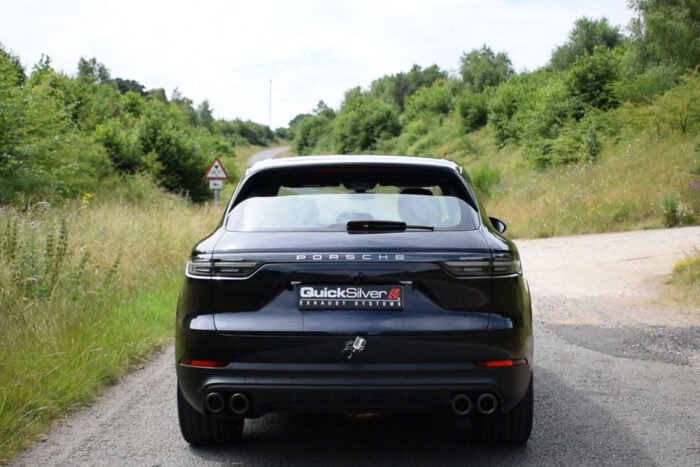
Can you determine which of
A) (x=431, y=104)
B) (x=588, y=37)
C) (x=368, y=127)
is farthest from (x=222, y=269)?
(x=368, y=127)

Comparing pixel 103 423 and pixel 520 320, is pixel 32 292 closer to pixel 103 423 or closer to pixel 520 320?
pixel 103 423

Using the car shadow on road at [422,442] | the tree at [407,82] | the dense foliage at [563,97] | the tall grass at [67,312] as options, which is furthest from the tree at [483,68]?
the car shadow on road at [422,442]

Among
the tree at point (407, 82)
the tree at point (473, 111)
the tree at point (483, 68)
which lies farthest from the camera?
the tree at point (407, 82)

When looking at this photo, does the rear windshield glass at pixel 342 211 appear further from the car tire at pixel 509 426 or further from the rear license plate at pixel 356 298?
the car tire at pixel 509 426

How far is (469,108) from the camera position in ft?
222

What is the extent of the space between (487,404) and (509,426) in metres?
0.62

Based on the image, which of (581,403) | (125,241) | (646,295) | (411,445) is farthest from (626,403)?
(125,241)

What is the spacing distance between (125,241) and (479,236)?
30.4 feet

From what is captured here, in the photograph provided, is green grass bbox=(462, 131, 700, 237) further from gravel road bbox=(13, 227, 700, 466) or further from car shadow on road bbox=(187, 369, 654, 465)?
car shadow on road bbox=(187, 369, 654, 465)

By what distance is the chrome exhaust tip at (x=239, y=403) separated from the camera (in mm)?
3998

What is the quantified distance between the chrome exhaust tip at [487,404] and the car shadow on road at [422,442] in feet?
1.61

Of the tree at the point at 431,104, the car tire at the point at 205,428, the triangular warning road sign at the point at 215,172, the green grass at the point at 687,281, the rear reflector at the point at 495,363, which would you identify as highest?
the tree at the point at 431,104

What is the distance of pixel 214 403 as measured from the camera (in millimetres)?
4078

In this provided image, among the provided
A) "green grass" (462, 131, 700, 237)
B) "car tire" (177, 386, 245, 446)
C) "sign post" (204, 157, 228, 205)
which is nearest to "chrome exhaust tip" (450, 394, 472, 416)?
"car tire" (177, 386, 245, 446)
